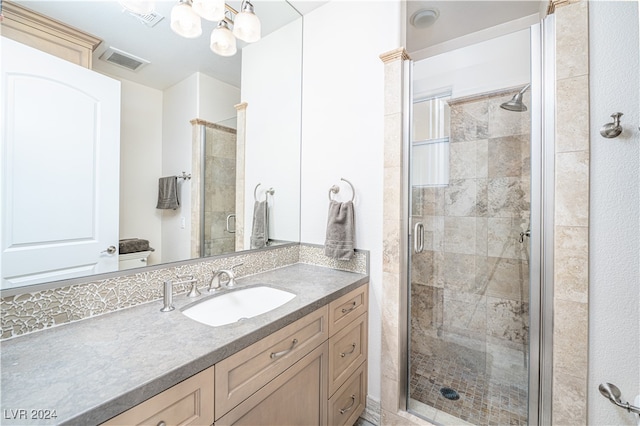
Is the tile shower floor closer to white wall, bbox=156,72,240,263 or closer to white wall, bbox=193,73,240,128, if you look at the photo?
white wall, bbox=156,72,240,263

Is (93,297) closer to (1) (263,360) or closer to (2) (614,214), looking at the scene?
(1) (263,360)

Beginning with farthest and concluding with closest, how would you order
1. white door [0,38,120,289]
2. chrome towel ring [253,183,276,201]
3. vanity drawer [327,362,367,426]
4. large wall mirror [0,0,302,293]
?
chrome towel ring [253,183,276,201], vanity drawer [327,362,367,426], large wall mirror [0,0,302,293], white door [0,38,120,289]

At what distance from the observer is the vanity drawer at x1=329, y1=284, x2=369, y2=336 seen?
122 cm

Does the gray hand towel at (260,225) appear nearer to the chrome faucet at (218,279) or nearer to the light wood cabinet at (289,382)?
the chrome faucet at (218,279)

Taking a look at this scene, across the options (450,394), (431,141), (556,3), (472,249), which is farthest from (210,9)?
(450,394)

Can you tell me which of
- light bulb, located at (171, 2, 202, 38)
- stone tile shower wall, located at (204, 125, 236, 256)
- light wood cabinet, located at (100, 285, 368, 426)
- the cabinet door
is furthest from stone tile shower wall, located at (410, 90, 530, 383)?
light bulb, located at (171, 2, 202, 38)

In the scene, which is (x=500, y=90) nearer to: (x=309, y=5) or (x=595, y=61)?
(x=595, y=61)

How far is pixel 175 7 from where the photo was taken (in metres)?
1.15

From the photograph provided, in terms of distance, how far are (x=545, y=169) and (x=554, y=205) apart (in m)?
0.17

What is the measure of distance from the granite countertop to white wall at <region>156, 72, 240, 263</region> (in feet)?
0.95

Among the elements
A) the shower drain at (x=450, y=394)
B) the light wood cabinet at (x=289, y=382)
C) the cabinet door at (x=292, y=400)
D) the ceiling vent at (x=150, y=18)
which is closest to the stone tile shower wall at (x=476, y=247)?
the shower drain at (x=450, y=394)

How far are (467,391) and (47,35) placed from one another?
8.67 ft

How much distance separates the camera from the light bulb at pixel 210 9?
1.19 meters

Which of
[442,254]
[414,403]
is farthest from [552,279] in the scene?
[414,403]
